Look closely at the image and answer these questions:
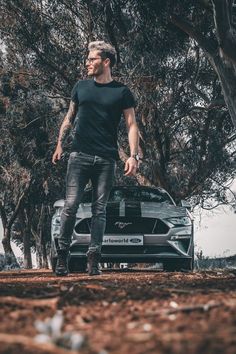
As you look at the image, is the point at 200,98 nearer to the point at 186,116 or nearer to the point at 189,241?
the point at 186,116

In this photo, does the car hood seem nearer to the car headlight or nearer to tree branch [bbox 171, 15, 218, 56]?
the car headlight

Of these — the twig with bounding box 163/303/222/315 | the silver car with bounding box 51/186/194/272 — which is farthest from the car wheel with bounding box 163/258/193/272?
the twig with bounding box 163/303/222/315

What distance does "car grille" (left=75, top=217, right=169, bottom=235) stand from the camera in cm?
755

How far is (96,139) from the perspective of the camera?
560 centimetres

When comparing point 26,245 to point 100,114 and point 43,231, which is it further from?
point 100,114

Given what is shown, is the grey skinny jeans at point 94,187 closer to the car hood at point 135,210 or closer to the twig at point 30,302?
the car hood at point 135,210

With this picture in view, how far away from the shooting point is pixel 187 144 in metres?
18.2

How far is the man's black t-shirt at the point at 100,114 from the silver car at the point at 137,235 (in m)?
2.01

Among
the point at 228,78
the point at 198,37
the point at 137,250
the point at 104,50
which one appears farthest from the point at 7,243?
the point at 104,50

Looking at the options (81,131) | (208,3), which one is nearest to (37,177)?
(208,3)

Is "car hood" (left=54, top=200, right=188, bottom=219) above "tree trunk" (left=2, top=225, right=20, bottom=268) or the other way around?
above

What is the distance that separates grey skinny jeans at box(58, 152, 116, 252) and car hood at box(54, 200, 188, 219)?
179cm

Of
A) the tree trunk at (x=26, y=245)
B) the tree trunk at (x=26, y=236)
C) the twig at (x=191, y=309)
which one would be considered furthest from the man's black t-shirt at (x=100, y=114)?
the tree trunk at (x=26, y=245)

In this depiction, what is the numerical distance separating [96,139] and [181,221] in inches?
99.7
